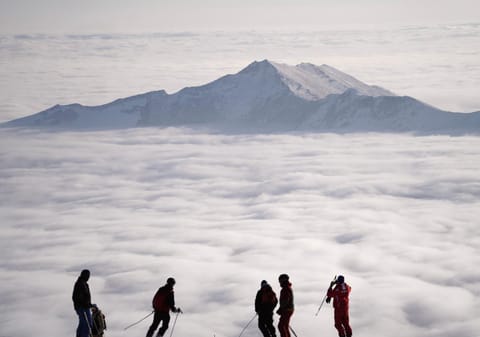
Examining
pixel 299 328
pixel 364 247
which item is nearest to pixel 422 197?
pixel 364 247

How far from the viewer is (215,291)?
7069 centimetres

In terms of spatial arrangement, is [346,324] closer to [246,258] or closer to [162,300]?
[162,300]

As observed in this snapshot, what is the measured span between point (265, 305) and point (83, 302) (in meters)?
5.98

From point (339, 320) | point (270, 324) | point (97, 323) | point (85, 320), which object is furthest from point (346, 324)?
point (85, 320)

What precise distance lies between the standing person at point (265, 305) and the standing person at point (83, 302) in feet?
18.0

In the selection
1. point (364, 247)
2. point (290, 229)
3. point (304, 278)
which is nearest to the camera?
point (304, 278)

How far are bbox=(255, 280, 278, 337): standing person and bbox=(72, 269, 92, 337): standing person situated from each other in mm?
5499

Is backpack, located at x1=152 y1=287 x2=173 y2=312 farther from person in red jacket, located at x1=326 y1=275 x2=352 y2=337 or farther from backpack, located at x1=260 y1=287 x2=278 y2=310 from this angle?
person in red jacket, located at x1=326 y1=275 x2=352 y2=337

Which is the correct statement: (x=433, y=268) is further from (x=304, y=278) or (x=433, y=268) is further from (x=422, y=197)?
(x=422, y=197)

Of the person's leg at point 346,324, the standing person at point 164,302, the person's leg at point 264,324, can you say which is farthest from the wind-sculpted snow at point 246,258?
the person's leg at point 264,324

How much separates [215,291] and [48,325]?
22.2m

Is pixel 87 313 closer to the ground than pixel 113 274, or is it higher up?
higher up

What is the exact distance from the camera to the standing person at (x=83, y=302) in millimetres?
20703

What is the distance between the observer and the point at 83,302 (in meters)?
20.9
